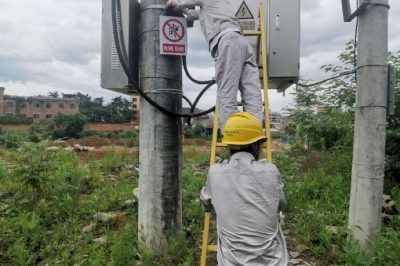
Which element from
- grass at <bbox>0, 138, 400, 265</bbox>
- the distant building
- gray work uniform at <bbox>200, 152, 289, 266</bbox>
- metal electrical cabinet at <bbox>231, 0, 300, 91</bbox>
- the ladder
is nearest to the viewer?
gray work uniform at <bbox>200, 152, 289, 266</bbox>

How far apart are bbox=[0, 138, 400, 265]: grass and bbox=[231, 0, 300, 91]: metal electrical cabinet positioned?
Answer: 71.2 inches

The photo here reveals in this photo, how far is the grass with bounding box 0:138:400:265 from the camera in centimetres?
333

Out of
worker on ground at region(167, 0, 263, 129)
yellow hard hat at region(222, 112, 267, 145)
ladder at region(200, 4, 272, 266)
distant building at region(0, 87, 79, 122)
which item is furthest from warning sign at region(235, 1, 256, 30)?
distant building at region(0, 87, 79, 122)

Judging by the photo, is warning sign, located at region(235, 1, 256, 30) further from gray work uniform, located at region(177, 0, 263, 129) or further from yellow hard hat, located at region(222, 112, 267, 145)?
yellow hard hat, located at region(222, 112, 267, 145)

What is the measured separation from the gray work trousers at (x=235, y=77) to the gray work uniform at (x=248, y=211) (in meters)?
0.86

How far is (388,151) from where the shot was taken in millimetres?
5621

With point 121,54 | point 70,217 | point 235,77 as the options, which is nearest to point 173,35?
point 121,54

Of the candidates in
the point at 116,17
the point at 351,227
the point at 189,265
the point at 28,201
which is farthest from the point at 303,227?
the point at 28,201

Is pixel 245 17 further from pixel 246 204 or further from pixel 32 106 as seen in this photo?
pixel 32 106

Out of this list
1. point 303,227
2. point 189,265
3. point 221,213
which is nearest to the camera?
point 221,213

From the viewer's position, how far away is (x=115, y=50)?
3447 mm

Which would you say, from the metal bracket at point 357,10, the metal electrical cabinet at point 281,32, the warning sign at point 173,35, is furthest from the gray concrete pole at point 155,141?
the metal bracket at point 357,10

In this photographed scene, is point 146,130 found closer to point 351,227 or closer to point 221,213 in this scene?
point 221,213

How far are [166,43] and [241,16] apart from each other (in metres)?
0.95
